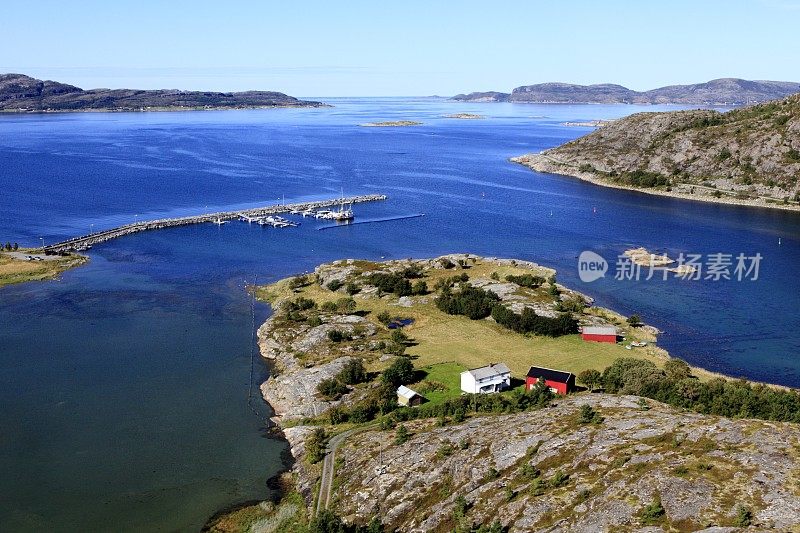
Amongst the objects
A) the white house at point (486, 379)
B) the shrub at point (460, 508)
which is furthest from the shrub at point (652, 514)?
the white house at point (486, 379)

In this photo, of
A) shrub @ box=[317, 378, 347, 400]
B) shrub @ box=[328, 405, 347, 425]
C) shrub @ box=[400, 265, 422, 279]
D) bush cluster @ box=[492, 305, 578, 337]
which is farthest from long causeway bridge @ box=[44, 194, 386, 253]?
bush cluster @ box=[492, 305, 578, 337]

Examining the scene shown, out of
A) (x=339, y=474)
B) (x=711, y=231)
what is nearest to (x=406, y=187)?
(x=711, y=231)

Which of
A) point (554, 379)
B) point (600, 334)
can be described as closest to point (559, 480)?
point (554, 379)

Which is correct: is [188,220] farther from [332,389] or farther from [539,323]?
[539,323]

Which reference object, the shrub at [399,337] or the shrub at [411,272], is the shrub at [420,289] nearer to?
the shrub at [411,272]

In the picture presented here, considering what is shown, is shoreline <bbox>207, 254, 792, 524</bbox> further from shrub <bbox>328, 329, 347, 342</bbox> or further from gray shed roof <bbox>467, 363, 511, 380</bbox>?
gray shed roof <bbox>467, 363, 511, 380</bbox>
